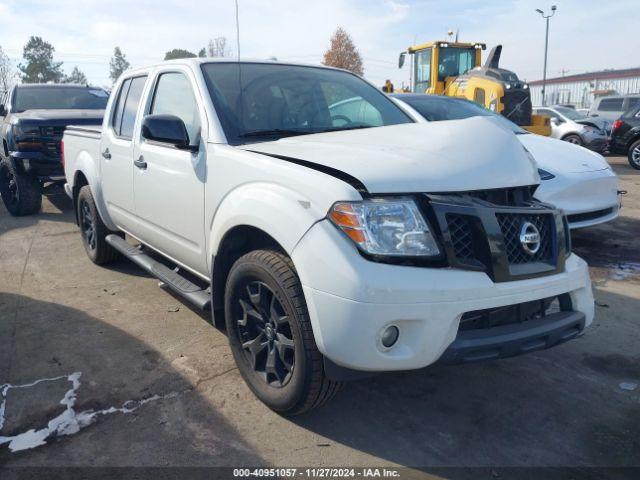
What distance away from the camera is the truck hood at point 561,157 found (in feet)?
18.4

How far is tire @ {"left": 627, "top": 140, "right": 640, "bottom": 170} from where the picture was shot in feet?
43.3

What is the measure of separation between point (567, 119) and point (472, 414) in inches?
627

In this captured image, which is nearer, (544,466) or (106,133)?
(544,466)

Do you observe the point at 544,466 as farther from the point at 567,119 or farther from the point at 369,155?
the point at 567,119

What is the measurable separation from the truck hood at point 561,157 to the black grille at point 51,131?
628cm

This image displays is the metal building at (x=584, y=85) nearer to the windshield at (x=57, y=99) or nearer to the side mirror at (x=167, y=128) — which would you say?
the windshield at (x=57, y=99)

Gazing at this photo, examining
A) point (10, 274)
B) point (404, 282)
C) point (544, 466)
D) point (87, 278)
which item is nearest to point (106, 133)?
point (87, 278)

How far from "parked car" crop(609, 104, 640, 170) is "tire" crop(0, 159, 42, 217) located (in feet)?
41.3

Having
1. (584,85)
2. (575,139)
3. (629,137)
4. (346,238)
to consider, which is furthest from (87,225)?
(584,85)

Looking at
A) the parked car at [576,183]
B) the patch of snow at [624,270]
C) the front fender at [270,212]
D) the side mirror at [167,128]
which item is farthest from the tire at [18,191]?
the patch of snow at [624,270]

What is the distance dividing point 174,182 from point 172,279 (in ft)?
2.20

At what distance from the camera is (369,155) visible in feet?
8.52

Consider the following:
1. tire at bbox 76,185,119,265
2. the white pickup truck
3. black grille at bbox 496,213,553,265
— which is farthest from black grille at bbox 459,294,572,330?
tire at bbox 76,185,119,265

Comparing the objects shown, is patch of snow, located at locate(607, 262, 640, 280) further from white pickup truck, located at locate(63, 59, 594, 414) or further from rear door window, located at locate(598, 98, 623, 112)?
rear door window, located at locate(598, 98, 623, 112)
